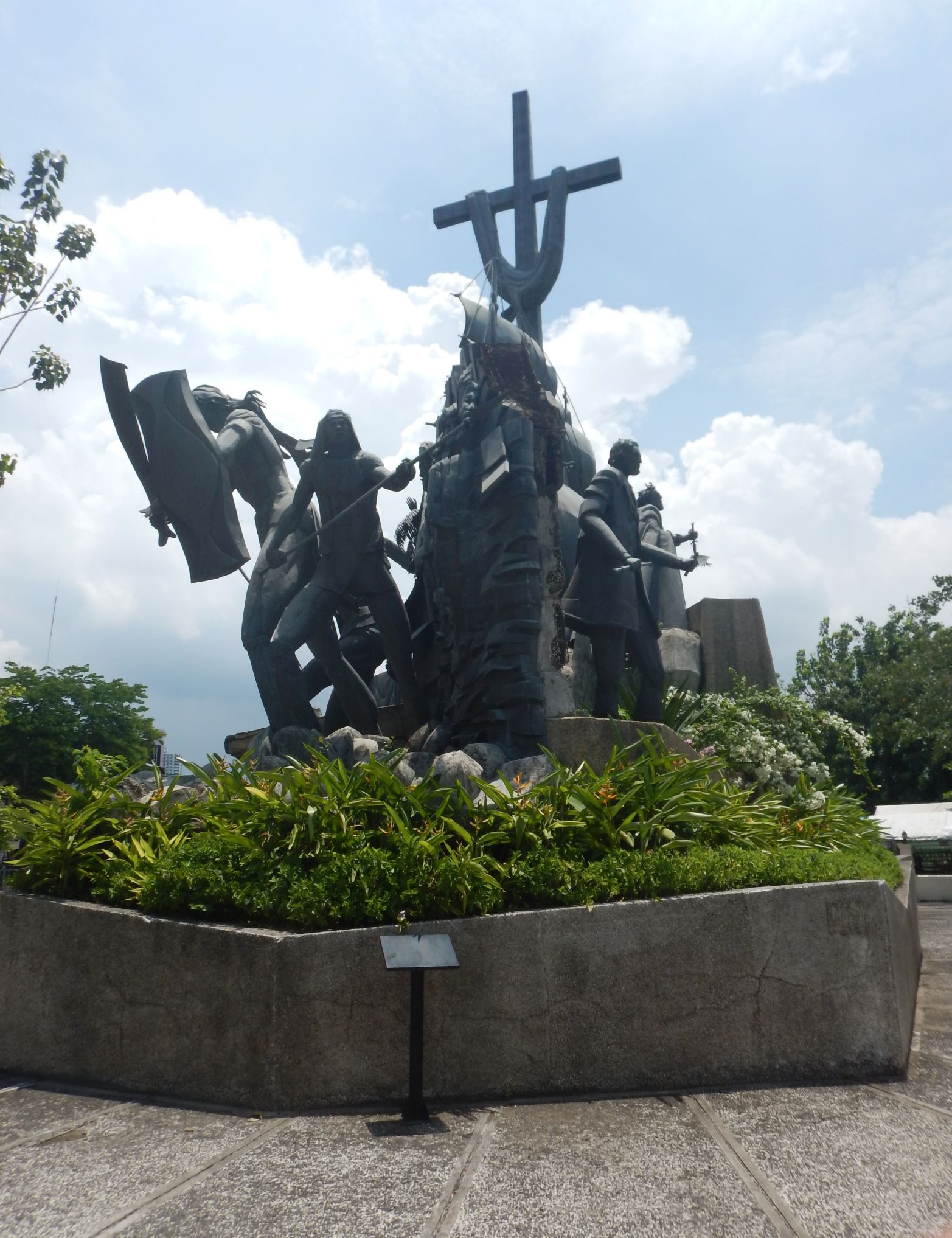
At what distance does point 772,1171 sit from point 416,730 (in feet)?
22.1

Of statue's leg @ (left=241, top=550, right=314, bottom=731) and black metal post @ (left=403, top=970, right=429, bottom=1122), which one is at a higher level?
statue's leg @ (left=241, top=550, right=314, bottom=731)

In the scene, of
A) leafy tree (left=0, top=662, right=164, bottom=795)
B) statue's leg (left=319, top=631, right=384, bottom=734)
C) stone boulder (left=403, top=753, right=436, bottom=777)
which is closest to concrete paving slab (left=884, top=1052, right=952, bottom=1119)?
stone boulder (left=403, top=753, right=436, bottom=777)

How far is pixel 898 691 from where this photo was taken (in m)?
28.0

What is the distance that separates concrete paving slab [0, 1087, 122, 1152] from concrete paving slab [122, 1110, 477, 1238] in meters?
1.03

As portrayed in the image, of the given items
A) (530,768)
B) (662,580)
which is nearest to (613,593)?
(530,768)

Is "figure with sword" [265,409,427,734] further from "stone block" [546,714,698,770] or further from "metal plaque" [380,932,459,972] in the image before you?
"metal plaque" [380,932,459,972]

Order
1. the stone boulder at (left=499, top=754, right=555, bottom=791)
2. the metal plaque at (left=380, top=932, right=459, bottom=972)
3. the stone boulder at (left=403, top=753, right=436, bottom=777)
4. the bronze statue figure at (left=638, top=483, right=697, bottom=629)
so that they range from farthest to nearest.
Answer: the bronze statue figure at (left=638, top=483, right=697, bottom=629), the stone boulder at (left=403, top=753, right=436, bottom=777), the stone boulder at (left=499, top=754, right=555, bottom=791), the metal plaque at (left=380, top=932, right=459, bottom=972)

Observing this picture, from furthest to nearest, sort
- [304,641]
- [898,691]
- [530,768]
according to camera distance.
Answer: [898,691] < [304,641] < [530,768]

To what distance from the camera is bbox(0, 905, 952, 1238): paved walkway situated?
299 cm

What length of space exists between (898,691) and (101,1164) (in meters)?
27.9

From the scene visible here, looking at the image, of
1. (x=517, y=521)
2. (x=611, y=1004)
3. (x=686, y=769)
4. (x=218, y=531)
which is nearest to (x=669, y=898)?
(x=611, y=1004)

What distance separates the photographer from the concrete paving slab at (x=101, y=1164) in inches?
123

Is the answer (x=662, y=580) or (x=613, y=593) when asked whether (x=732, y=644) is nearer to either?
(x=662, y=580)

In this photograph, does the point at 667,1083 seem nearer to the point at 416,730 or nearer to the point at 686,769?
the point at 686,769
